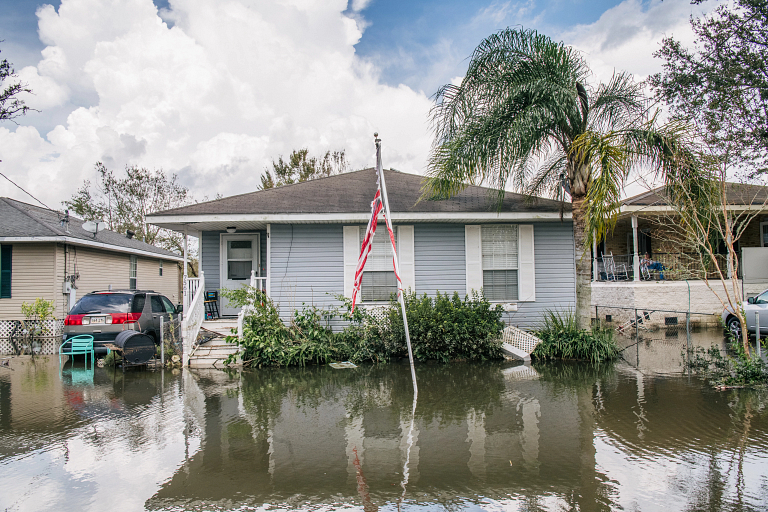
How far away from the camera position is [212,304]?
39.0 feet

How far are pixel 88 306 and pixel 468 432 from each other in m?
9.18

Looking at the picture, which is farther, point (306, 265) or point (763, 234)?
point (763, 234)

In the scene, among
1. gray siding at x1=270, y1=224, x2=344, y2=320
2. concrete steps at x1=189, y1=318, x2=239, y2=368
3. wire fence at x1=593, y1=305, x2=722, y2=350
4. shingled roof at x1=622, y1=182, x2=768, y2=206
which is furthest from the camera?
shingled roof at x1=622, y1=182, x2=768, y2=206

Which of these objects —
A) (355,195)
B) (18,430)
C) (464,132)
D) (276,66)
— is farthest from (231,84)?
(18,430)

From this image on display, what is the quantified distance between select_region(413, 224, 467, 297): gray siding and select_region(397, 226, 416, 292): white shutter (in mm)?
117

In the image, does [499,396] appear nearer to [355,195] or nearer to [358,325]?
[358,325]

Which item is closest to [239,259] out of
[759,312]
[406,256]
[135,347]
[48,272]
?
[135,347]

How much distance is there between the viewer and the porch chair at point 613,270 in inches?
642

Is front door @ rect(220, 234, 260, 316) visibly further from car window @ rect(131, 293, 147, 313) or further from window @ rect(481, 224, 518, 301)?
window @ rect(481, 224, 518, 301)

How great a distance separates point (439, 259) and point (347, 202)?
105 inches

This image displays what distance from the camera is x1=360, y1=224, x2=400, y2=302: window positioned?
10898mm

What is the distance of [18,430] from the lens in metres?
5.57

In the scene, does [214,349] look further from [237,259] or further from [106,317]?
[237,259]

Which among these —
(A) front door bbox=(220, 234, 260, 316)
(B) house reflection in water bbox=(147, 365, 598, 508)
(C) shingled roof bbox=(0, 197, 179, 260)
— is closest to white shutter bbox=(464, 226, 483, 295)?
(B) house reflection in water bbox=(147, 365, 598, 508)
